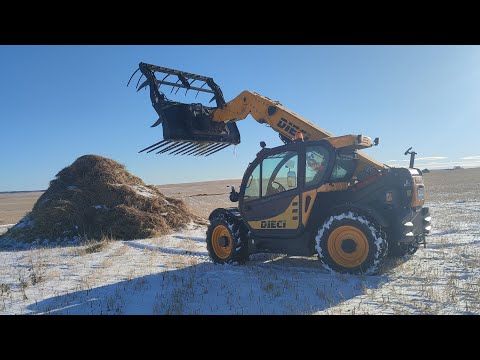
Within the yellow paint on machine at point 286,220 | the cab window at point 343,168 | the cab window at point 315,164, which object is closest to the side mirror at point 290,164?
the cab window at point 315,164

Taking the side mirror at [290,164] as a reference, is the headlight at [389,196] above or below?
below

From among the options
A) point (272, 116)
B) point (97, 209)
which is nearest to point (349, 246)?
point (272, 116)

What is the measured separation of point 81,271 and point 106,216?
545cm

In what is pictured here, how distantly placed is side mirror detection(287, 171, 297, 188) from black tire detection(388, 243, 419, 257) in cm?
205

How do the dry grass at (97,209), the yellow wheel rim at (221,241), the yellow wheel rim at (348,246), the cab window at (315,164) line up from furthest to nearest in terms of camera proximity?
the dry grass at (97,209), the yellow wheel rim at (221,241), the cab window at (315,164), the yellow wheel rim at (348,246)

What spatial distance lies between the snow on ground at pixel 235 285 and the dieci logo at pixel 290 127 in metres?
2.63

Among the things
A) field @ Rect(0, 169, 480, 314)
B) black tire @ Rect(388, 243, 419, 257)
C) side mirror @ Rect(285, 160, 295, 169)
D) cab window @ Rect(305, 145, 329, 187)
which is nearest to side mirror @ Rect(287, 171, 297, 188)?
side mirror @ Rect(285, 160, 295, 169)

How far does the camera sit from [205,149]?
9.86 m

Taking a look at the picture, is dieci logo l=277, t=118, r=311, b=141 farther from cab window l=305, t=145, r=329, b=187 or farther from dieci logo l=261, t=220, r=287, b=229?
dieci logo l=261, t=220, r=287, b=229

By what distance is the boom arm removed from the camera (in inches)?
326

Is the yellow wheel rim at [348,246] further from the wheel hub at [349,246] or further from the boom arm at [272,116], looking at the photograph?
the boom arm at [272,116]

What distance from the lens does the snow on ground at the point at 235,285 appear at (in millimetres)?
5086

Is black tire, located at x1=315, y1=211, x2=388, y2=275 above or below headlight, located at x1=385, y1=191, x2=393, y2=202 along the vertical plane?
below

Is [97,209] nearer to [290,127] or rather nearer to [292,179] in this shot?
[290,127]
